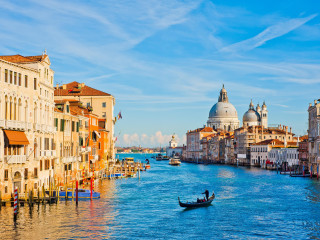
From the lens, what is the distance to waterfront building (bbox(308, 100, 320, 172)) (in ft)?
180

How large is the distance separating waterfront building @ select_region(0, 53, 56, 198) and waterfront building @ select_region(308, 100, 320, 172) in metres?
33.5

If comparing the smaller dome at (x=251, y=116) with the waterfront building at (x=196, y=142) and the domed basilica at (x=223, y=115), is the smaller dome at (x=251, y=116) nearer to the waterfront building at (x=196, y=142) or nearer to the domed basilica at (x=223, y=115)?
the waterfront building at (x=196, y=142)

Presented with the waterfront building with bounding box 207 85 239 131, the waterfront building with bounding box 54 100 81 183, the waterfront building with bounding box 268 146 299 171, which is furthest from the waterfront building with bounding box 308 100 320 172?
the waterfront building with bounding box 207 85 239 131

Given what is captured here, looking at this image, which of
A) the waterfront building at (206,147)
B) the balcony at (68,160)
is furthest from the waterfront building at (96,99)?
the waterfront building at (206,147)

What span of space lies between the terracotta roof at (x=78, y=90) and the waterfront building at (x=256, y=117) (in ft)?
312

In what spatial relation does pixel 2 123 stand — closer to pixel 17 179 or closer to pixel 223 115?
pixel 17 179

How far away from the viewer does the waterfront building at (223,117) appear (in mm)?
164875

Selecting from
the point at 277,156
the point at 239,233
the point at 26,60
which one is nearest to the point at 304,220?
the point at 239,233

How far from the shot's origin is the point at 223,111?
6555 inches

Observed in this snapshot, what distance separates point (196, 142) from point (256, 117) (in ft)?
67.5

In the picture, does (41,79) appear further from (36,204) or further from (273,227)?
(273,227)

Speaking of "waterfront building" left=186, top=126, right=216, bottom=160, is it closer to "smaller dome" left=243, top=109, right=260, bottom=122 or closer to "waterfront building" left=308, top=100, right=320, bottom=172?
"smaller dome" left=243, top=109, right=260, bottom=122

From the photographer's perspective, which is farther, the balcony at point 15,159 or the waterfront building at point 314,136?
the waterfront building at point 314,136

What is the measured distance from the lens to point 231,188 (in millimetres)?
43156
